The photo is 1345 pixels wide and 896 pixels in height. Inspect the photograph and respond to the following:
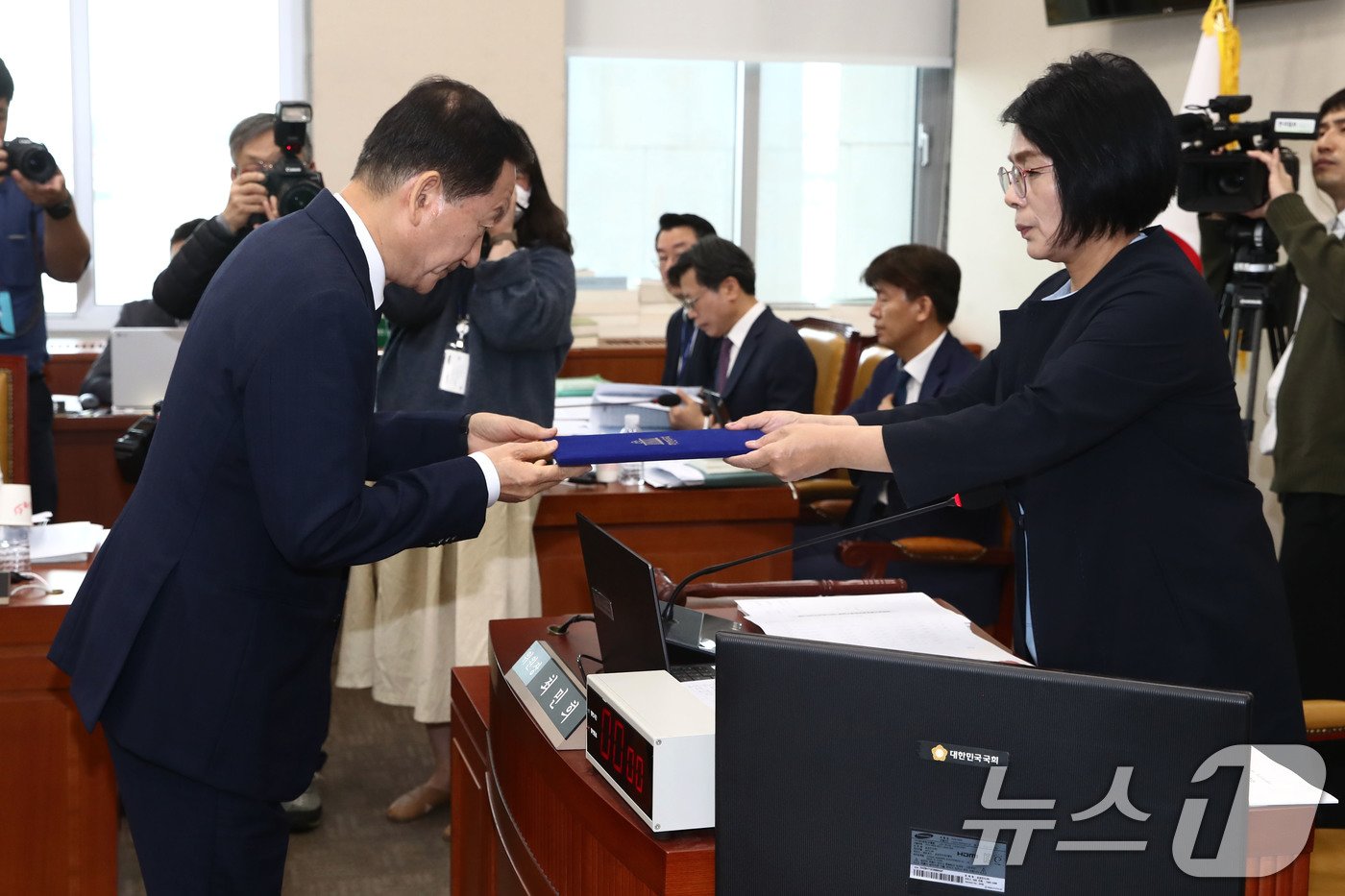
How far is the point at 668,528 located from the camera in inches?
130

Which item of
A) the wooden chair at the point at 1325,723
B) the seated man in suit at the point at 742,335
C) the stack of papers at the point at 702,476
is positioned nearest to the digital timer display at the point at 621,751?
the wooden chair at the point at 1325,723

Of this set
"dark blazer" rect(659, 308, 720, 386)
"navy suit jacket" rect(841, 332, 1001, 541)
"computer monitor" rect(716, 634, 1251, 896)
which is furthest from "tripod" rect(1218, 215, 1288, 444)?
"computer monitor" rect(716, 634, 1251, 896)

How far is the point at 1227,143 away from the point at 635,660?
2.54 m

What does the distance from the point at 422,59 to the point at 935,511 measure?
3435 mm

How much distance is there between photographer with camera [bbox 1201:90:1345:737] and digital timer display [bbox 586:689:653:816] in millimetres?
2347

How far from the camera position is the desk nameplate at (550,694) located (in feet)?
4.97

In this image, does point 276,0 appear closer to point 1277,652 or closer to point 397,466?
point 397,466

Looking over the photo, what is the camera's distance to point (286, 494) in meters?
1.42

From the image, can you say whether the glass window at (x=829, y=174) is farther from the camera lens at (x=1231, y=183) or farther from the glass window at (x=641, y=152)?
the camera lens at (x=1231, y=183)

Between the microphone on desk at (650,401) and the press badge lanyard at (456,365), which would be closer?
the press badge lanyard at (456,365)

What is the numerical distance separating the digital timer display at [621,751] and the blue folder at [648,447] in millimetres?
476

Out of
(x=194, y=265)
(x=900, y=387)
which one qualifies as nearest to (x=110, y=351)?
(x=194, y=265)

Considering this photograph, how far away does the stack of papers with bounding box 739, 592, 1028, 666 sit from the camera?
168cm

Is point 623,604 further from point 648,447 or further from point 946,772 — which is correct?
point 946,772
